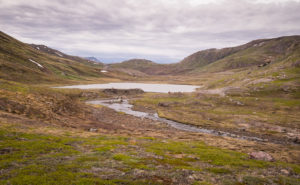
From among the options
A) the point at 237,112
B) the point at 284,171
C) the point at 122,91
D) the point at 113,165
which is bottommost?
the point at 284,171

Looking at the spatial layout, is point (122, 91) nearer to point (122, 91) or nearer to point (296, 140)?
point (122, 91)

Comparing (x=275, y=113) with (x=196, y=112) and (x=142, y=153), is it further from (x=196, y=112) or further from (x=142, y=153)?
(x=142, y=153)

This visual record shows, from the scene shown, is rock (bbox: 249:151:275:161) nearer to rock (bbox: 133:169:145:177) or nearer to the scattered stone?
rock (bbox: 133:169:145:177)

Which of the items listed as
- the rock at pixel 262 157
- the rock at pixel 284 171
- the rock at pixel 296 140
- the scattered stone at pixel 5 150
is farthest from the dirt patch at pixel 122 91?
the rock at pixel 284 171

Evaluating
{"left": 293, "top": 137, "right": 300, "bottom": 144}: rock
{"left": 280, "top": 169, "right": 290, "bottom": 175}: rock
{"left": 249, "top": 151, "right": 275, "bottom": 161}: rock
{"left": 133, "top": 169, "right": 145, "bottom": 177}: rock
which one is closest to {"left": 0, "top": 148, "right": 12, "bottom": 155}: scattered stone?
{"left": 133, "top": 169, "right": 145, "bottom": 177}: rock

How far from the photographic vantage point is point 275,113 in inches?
3236

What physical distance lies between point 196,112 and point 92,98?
3357 inches

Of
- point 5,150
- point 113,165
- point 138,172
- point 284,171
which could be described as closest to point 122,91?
point 5,150

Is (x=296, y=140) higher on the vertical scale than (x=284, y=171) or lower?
lower

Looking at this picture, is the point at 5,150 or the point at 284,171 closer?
the point at 5,150

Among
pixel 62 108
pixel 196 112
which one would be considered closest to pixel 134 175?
pixel 62 108

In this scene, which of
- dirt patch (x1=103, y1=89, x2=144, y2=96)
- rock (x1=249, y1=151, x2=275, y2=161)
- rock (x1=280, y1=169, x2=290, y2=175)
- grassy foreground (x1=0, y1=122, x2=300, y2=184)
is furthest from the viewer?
dirt patch (x1=103, y1=89, x2=144, y2=96)

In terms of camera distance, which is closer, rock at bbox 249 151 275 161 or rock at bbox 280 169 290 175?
rock at bbox 280 169 290 175

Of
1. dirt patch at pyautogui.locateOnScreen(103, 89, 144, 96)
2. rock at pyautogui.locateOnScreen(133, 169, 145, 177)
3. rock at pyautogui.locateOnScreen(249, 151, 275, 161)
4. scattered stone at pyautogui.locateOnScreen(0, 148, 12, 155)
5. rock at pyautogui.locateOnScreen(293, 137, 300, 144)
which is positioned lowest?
rock at pyautogui.locateOnScreen(293, 137, 300, 144)
